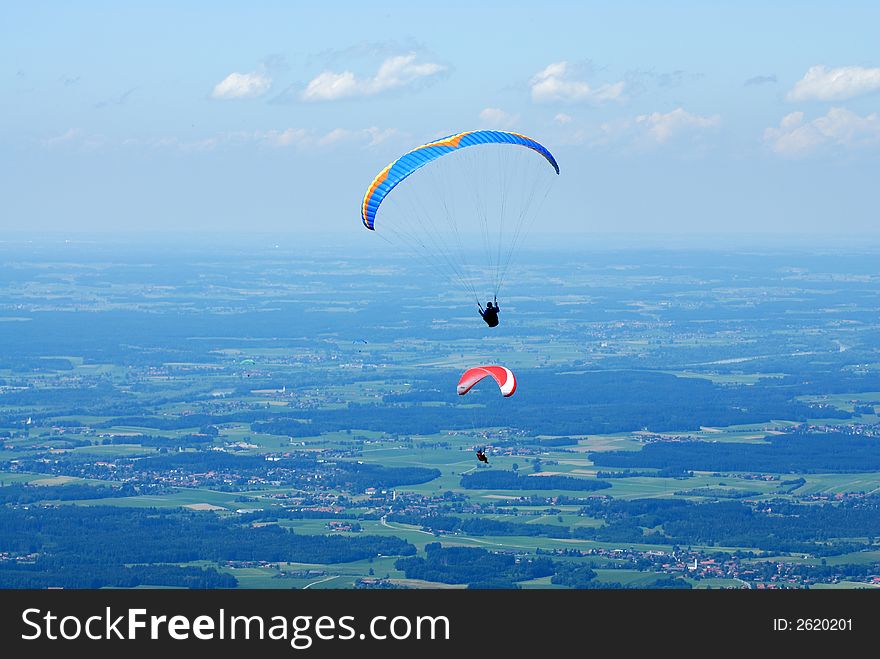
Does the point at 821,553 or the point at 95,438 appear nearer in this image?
the point at 821,553

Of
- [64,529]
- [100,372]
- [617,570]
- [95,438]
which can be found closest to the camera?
[617,570]

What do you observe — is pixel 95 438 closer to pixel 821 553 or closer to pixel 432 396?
pixel 432 396

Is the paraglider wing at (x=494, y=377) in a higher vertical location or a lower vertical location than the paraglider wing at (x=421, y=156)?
lower

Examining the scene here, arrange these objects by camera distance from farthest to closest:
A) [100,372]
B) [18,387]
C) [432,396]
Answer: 1. [100,372]
2. [18,387]
3. [432,396]

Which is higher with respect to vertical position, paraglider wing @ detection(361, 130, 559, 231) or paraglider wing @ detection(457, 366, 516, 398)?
paraglider wing @ detection(361, 130, 559, 231)
